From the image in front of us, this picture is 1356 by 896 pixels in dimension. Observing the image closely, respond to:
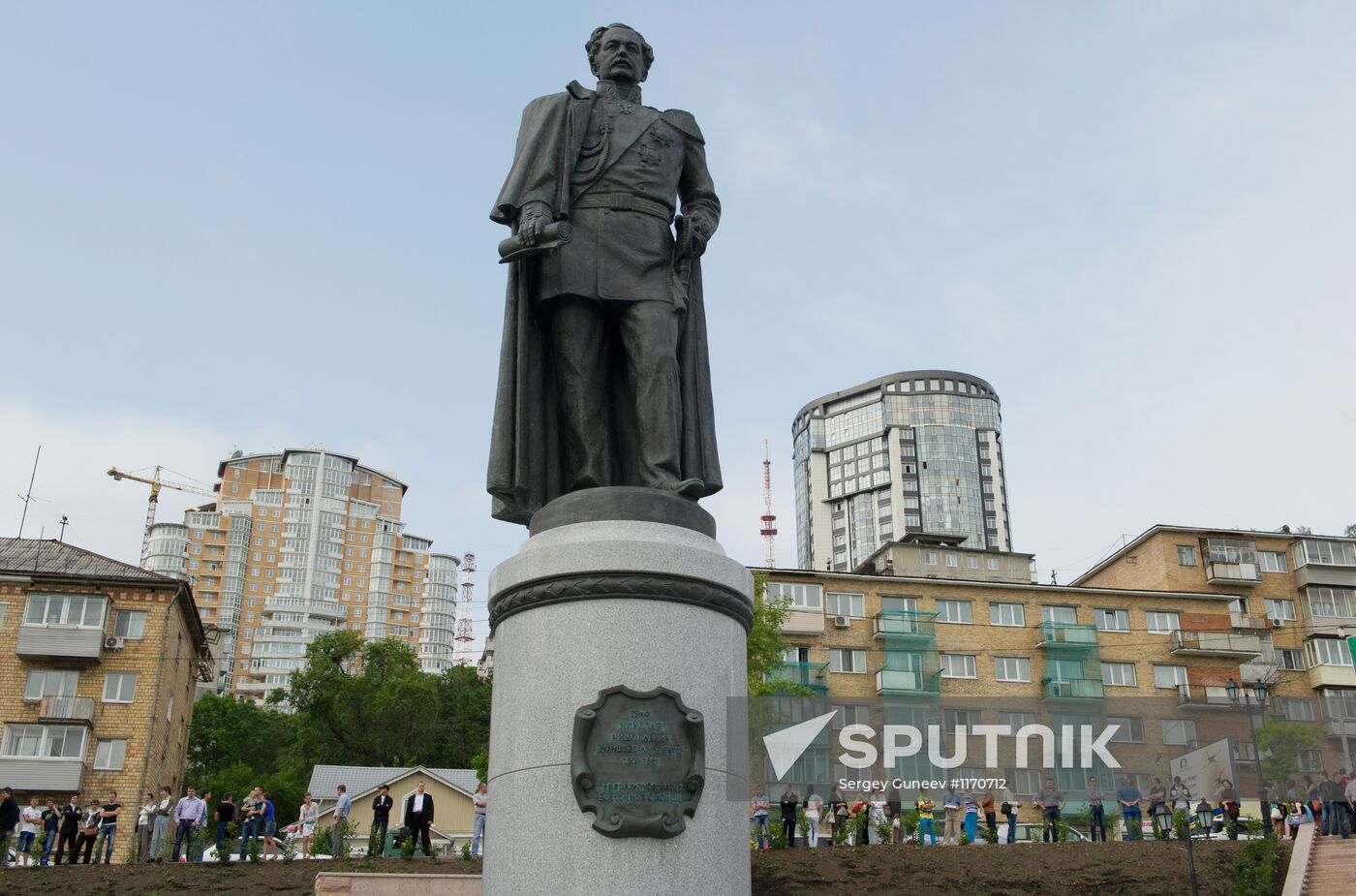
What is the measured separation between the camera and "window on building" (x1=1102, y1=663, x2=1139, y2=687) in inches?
2381

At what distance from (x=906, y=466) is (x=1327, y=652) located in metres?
84.8

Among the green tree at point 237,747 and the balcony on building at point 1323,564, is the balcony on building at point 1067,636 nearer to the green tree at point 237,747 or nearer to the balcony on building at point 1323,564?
the balcony on building at point 1323,564

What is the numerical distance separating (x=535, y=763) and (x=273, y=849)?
19505mm

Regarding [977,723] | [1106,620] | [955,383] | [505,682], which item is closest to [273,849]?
[505,682]

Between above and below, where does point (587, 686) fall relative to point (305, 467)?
below

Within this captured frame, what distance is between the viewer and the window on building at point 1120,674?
6047 centimetres

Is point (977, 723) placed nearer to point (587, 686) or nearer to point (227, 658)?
point (587, 686)

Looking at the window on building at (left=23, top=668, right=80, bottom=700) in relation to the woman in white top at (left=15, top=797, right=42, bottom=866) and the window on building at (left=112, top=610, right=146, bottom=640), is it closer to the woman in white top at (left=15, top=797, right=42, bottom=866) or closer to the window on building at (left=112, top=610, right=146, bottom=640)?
the window on building at (left=112, top=610, right=146, bottom=640)

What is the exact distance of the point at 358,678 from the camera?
76.2m

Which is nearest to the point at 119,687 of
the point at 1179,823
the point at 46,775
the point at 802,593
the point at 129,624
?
the point at 129,624

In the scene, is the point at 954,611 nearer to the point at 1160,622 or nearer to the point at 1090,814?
the point at 1160,622

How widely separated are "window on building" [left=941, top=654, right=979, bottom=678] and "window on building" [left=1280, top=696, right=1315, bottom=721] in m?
15.7

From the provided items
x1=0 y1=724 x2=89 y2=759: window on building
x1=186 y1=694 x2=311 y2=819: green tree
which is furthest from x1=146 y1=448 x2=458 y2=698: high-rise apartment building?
x1=0 y1=724 x2=89 y2=759: window on building

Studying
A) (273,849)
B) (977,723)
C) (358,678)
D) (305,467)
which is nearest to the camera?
(273,849)
